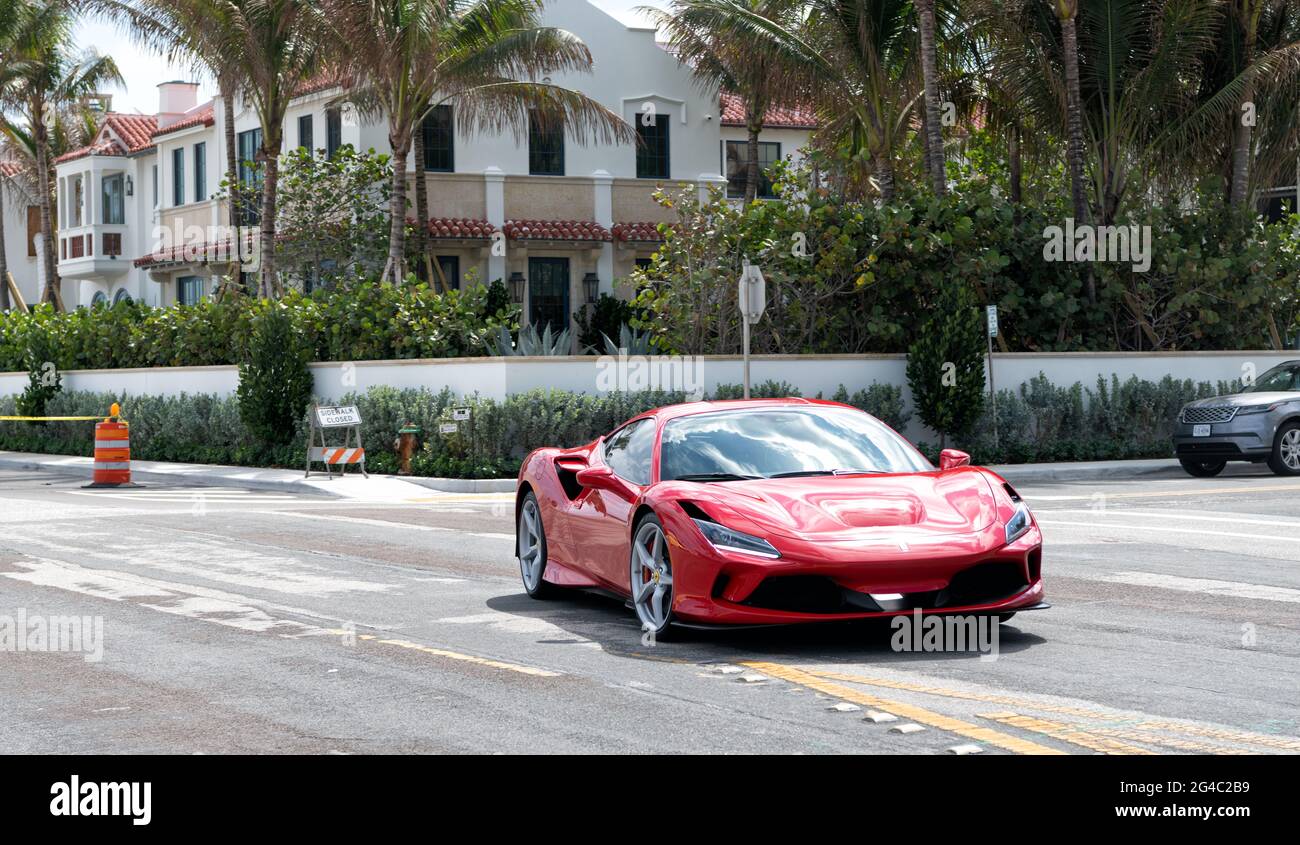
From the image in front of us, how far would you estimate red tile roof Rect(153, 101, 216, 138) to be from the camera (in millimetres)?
45500

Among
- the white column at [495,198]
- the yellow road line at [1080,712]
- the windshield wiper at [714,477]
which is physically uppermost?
the white column at [495,198]

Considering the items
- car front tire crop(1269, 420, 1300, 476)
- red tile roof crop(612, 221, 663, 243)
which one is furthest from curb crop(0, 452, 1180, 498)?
red tile roof crop(612, 221, 663, 243)

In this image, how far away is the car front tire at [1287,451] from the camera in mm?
24703

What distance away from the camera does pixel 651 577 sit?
381 inches

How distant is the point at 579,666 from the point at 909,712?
2127 mm

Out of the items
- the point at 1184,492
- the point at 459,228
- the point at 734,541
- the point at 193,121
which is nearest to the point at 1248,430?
the point at 1184,492

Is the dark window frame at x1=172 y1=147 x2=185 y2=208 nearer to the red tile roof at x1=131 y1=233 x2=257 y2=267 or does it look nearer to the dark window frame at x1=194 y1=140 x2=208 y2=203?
the dark window frame at x1=194 y1=140 x2=208 y2=203

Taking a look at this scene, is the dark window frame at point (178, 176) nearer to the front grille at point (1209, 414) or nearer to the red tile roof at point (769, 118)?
the red tile roof at point (769, 118)

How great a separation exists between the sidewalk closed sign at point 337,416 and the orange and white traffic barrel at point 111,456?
3238 mm

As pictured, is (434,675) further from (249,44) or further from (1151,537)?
(249,44)

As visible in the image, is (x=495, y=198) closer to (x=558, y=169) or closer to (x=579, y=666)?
(x=558, y=169)

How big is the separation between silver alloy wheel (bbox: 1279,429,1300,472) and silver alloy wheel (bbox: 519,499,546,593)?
1639 centimetres

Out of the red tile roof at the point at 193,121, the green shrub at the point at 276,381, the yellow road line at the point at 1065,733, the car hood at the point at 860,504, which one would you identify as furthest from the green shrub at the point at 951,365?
the red tile roof at the point at 193,121
